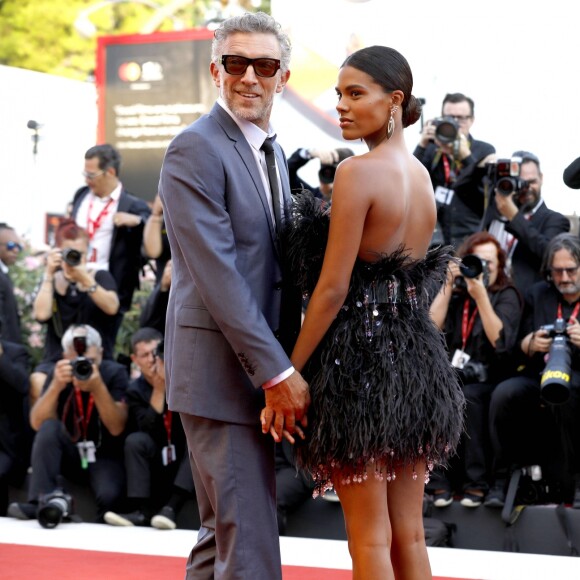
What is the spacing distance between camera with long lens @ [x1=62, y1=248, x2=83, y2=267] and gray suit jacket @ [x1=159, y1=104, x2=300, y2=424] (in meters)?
3.31

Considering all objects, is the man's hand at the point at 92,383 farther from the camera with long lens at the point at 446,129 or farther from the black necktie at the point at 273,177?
the black necktie at the point at 273,177

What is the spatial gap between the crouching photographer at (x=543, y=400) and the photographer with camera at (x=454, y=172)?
2.06 feet

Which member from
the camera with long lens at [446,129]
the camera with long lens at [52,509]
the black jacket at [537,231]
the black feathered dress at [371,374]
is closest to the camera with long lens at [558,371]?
the black jacket at [537,231]

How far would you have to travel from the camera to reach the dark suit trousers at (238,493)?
9.63 feet

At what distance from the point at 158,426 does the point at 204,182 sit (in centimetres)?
338

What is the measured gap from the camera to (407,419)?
2.96 meters

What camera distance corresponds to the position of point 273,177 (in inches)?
123

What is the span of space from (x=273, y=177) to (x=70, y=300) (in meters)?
3.69

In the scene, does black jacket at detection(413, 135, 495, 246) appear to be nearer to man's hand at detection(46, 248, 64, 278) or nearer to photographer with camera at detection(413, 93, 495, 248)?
photographer with camera at detection(413, 93, 495, 248)

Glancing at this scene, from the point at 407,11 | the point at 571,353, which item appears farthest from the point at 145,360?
the point at 407,11

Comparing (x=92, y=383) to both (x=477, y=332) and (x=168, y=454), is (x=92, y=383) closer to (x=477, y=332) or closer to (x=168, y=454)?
(x=168, y=454)

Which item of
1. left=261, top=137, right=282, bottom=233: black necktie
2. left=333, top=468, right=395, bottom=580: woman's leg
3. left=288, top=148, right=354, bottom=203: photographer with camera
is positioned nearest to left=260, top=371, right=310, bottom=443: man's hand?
left=333, top=468, right=395, bottom=580: woman's leg

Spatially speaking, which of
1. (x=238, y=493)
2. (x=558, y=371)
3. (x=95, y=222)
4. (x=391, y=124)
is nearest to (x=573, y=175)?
(x=391, y=124)

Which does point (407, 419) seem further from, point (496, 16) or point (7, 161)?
point (7, 161)
